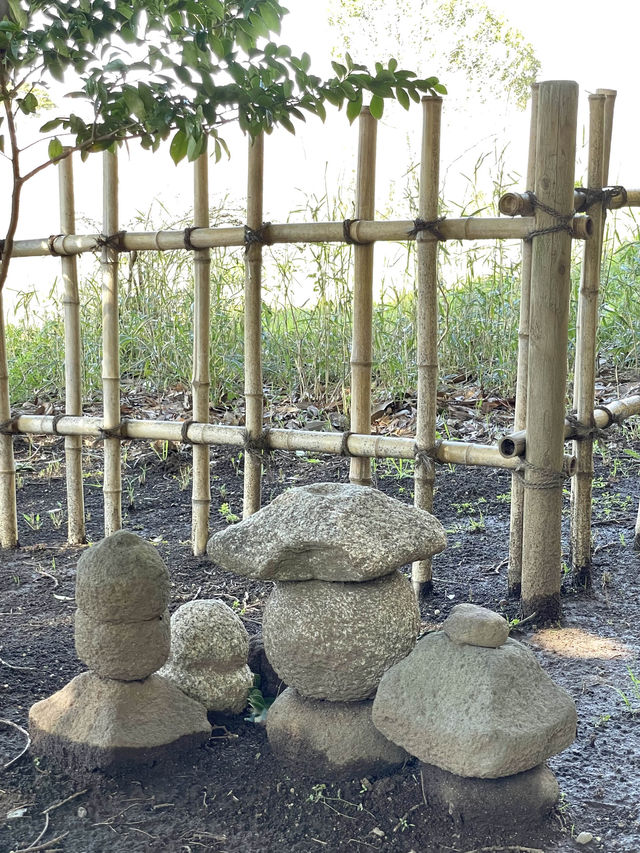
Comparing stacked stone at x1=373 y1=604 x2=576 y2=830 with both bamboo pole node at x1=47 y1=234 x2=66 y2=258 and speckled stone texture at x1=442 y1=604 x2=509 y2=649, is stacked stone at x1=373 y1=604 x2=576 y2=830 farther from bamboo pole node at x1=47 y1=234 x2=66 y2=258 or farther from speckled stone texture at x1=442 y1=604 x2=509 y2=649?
bamboo pole node at x1=47 y1=234 x2=66 y2=258

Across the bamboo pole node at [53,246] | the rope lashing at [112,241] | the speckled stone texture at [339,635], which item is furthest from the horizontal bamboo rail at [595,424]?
the bamboo pole node at [53,246]

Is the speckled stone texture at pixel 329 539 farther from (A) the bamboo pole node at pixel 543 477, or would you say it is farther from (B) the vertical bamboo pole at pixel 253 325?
(B) the vertical bamboo pole at pixel 253 325

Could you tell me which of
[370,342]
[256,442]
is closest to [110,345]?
[256,442]

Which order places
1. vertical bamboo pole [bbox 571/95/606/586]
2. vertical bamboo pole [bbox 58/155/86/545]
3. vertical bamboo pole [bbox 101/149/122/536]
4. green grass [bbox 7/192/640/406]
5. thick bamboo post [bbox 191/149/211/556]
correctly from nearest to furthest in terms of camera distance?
1. vertical bamboo pole [bbox 571/95/606/586]
2. thick bamboo post [bbox 191/149/211/556]
3. vertical bamboo pole [bbox 101/149/122/536]
4. vertical bamboo pole [bbox 58/155/86/545]
5. green grass [bbox 7/192/640/406]

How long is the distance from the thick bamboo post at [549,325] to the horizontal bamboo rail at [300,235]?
9cm

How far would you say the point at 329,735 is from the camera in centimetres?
212

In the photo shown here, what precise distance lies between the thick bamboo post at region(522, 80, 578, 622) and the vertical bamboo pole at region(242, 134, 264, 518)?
41.9 inches

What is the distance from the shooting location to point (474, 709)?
188cm

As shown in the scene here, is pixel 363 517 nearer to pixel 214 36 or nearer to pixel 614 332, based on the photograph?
pixel 214 36

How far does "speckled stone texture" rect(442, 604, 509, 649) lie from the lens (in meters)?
1.98

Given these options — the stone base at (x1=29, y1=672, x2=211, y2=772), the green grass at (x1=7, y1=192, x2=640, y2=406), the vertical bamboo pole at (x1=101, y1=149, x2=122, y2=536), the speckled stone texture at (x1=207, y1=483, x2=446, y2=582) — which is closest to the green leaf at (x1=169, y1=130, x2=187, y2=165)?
the speckled stone texture at (x1=207, y1=483, x2=446, y2=582)

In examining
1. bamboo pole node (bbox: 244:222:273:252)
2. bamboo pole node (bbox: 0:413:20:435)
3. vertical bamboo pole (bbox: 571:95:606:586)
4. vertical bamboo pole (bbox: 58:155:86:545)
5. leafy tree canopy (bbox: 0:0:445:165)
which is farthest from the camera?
bamboo pole node (bbox: 0:413:20:435)

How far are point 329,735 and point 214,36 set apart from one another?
5.05ft

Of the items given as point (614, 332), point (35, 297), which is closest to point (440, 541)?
point (614, 332)
